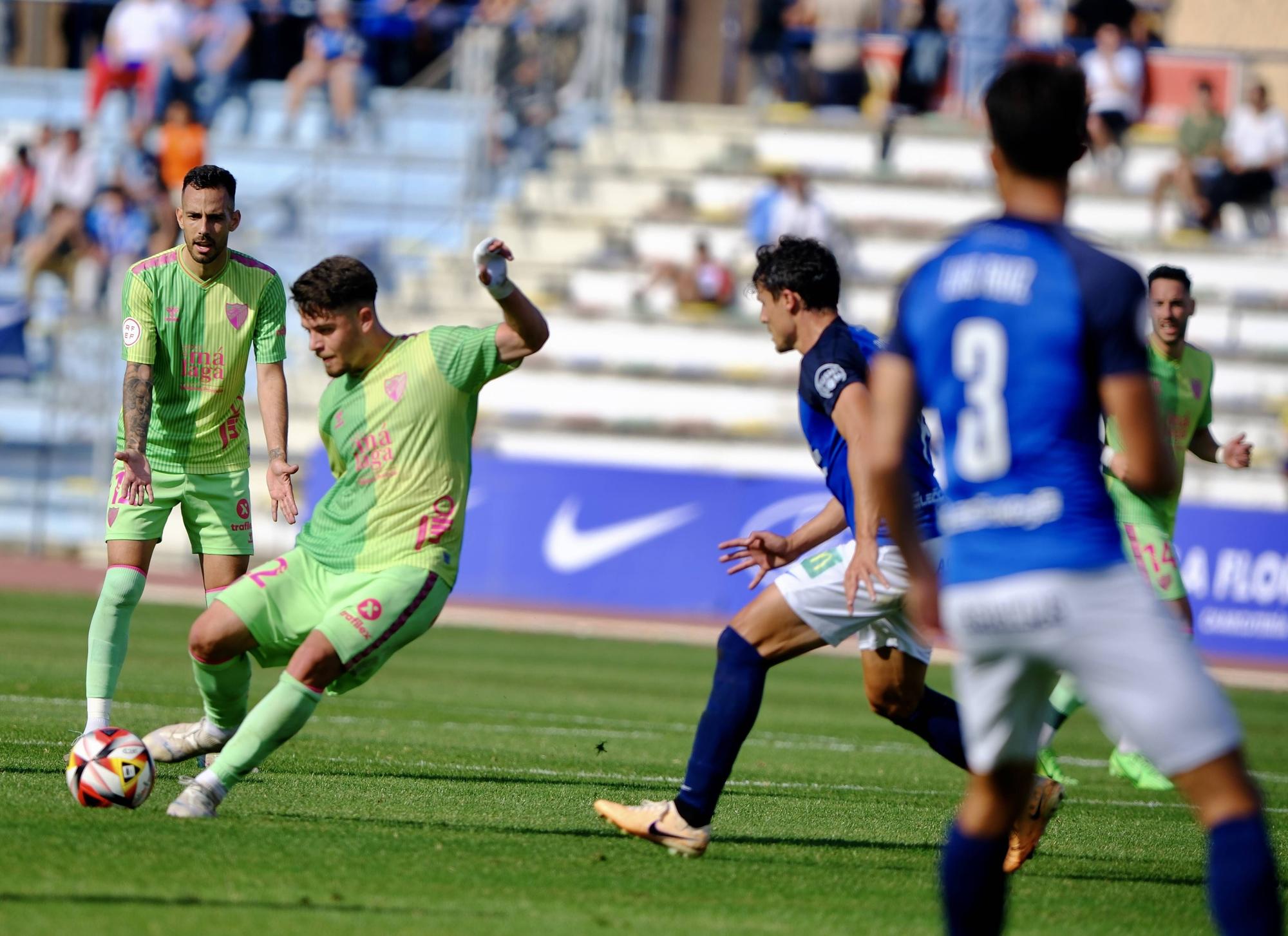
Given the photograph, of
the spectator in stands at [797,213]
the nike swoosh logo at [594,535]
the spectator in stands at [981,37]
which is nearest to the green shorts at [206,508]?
the nike swoosh logo at [594,535]

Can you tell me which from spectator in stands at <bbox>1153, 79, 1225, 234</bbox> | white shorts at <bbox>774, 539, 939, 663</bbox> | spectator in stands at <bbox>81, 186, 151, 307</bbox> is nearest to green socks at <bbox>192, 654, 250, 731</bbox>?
white shorts at <bbox>774, 539, 939, 663</bbox>

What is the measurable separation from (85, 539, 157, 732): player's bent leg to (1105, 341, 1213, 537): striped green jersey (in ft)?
16.9

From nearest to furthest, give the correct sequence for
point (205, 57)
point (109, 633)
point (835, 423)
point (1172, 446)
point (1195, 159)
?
point (835, 423), point (109, 633), point (1172, 446), point (1195, 159), point (205, 57)

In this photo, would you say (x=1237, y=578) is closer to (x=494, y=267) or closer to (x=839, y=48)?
(x=839, y=48)

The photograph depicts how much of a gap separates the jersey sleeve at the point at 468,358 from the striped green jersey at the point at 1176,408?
14.3 feet

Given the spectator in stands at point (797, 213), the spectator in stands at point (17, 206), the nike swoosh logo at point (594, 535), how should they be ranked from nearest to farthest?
the nike swoosh logo at point (594, 535), the spectator in stands at point (797, 213), the spectator in stands at point (17, 206)

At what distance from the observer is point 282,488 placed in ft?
25.6

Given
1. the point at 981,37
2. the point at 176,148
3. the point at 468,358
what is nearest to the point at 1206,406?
the point at 468,358

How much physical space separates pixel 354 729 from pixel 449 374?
4090mm

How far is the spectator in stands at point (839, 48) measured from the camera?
28.0 meters

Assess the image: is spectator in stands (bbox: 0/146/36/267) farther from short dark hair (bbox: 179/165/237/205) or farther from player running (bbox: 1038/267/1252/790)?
player running (bbox: 1038/267/1252/790)

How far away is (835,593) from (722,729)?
0.65 meters

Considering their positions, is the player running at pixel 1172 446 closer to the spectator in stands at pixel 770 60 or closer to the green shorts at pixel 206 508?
the green shorts at pixel 206 508

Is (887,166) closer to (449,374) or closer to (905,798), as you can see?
(905,798)
